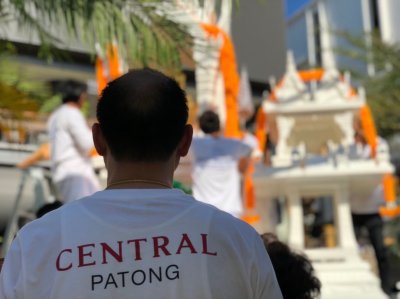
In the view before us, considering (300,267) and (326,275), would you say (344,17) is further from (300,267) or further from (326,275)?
(300,267)

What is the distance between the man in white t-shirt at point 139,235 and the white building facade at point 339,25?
16350 mm

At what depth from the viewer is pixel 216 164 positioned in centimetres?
511

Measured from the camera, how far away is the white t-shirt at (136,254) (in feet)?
3.99

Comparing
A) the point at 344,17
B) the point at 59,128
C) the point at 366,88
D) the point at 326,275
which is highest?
the point at 344,17

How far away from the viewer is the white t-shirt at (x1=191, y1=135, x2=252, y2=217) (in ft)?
16.6

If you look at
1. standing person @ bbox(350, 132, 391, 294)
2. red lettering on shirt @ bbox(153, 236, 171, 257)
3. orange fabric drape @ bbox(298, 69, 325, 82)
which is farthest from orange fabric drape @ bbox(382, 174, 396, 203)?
red lettering on shirt @ bbox(153, 236, 171, 257)

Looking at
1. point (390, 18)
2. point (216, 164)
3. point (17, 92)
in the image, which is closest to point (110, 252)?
point (17, 92)

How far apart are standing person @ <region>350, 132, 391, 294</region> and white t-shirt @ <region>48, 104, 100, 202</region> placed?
2681mm

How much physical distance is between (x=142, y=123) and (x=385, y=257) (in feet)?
16.3

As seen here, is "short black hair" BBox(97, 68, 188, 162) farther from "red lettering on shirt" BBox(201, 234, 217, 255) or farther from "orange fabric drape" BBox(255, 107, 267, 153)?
"orange fabric drape" BBox(255, 107, 267, 153)

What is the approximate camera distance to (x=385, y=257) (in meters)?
5.87

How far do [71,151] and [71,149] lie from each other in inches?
0.5

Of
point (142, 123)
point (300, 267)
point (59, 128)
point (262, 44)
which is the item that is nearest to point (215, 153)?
point (59, 128)

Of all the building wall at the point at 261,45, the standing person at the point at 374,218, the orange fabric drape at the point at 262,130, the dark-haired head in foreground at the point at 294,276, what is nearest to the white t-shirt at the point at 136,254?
the dark-haired head in foreground at the point at 294,276
